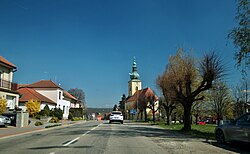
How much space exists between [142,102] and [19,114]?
1497 inches

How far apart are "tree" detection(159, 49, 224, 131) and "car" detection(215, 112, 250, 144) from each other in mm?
9544

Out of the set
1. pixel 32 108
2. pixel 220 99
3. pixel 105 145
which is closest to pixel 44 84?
pixel 32 108

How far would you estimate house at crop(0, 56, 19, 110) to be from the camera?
36.7 m

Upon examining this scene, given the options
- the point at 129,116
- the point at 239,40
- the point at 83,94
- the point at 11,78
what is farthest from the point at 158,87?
the point at 83,94

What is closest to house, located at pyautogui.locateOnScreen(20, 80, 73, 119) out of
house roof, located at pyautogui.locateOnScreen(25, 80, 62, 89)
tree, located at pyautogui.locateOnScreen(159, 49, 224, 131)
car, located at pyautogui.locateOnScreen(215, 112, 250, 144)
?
house roof, located at pyautogui.locateOnScreen(25, 80, 62, 89)

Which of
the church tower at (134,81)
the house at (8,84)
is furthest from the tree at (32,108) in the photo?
the church tower at (134,81)

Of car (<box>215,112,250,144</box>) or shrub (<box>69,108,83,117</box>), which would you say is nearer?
car (<box>215,112,250,144</box>)

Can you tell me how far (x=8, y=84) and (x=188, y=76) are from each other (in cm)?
2488

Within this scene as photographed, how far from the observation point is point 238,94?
2042 inches

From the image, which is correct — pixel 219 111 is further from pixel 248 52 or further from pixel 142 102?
pixel 248 52

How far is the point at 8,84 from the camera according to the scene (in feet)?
126

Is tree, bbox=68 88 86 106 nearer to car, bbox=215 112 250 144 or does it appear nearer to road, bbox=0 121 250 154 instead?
road, bbox=0 121 250 154

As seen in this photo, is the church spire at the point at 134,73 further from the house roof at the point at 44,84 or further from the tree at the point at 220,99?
the tree at the point at 220,99

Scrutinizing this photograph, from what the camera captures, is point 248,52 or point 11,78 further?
point 11,78
